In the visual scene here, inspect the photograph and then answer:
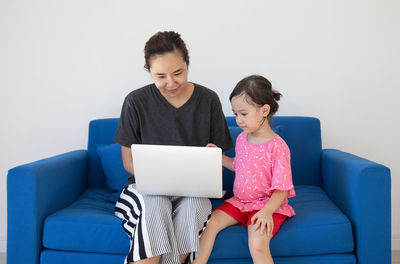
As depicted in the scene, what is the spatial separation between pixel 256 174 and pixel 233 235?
0.26 meters

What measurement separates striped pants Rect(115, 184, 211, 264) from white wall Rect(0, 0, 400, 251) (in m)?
1.06

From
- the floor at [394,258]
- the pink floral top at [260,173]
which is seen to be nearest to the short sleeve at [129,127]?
the pink floral top at [260,173]

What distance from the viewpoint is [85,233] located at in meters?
1.47

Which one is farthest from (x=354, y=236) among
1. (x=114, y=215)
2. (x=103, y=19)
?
(x=103, y=19)

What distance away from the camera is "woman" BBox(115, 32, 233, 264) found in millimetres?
1277

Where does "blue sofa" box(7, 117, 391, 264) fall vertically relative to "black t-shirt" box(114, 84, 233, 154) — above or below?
below

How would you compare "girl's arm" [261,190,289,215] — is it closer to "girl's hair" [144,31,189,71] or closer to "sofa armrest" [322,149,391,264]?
"sofa armrest" [322,149,391,264]

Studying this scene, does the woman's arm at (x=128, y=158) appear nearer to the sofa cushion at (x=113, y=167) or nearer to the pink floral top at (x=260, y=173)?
the sofa cushion at (x=113, y=167)

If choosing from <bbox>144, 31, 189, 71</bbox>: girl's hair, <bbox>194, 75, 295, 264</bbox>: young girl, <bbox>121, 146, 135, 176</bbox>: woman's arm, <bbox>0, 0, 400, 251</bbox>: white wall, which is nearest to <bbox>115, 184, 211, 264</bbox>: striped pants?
<bbox>194, 75, 295, 264</bbox>: young girl

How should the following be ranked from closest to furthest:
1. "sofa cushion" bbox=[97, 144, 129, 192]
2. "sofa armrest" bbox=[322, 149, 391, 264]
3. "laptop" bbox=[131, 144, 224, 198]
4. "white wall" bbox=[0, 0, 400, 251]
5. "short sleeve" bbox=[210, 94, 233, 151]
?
"laptop" bbox=[131, 144, 224, 198] < "sofa armrest" bbox=[322, 149, 391, 264] < "short sleeve" bbox=[210, 94, 233, 151] < "sofa cushion" bbox=[97, 144, 129, 192] < "white wall" bbox=[0, 0, 400, 251]

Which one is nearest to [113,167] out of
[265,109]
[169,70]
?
[169,70]

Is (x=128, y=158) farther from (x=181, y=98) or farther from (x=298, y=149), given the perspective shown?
(x=298, y=149)

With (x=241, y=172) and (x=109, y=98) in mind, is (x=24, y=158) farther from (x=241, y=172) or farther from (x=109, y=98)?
(x=241, y=172)

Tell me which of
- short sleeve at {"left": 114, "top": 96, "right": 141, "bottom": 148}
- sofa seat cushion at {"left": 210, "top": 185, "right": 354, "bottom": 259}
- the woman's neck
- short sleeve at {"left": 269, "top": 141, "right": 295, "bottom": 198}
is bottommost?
sofa seat cushion at {"left": 210, "top": 185, "right": 354, "bottom": 259}
